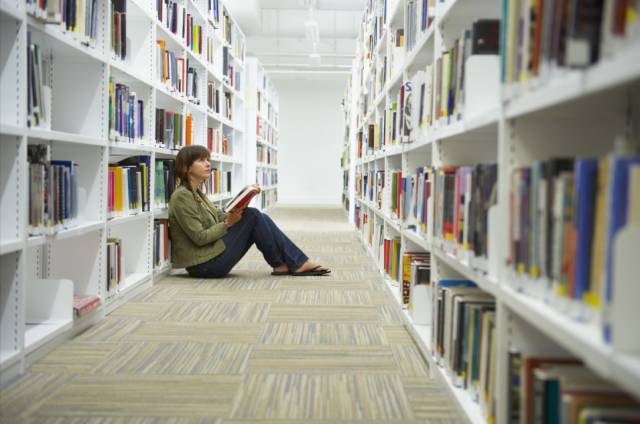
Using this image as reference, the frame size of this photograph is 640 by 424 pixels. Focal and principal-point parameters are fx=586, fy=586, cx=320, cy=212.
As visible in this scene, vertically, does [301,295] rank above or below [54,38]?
below

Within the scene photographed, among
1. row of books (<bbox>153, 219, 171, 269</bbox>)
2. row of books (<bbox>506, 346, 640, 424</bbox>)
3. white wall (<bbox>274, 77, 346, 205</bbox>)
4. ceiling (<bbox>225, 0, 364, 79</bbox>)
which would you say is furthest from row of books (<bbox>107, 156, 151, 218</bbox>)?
white wall (<bbox>274, 77, 346, 205</bbox>)

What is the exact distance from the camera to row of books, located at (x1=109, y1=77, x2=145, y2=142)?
115 inches

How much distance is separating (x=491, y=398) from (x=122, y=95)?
8.04ft

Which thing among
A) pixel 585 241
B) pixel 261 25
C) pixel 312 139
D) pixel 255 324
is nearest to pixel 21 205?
pixel 255 324

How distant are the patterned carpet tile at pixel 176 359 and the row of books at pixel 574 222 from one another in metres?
1.27

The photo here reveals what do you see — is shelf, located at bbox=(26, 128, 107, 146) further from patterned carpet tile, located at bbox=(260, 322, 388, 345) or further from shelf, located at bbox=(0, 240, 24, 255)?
patterned carpet tile, located at bbox=(260, 322, 388, 345)

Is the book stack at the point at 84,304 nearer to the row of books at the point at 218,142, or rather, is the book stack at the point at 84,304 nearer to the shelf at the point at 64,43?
the shelf at the point at 64,43

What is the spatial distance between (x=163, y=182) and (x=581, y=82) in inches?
131

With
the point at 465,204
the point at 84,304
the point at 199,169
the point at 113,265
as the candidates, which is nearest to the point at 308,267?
the point at 199,169

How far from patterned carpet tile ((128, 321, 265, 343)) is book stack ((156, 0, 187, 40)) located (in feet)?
6.60

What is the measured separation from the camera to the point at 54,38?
226 centimetres

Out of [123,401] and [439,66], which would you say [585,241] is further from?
[123,401]

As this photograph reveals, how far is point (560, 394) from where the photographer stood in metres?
1.15

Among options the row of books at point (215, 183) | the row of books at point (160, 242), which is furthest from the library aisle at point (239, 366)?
the row of books at point (215, 183)
